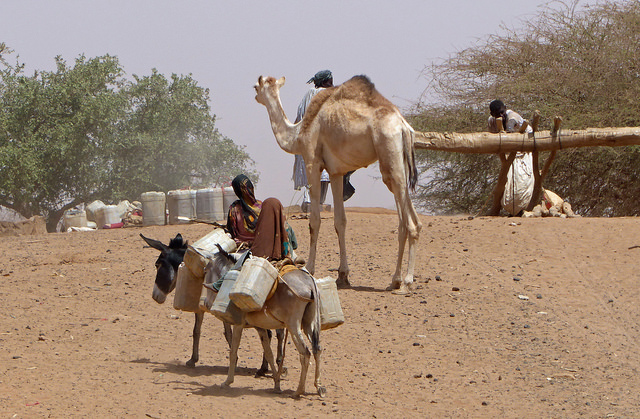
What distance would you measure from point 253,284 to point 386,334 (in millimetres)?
3067

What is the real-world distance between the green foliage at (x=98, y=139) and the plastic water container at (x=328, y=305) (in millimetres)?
→ 17413

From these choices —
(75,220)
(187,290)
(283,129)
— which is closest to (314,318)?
(187,290)

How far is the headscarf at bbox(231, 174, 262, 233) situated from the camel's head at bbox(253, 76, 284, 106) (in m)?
4.12

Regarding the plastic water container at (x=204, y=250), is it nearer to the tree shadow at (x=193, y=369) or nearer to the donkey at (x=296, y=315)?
the donkey at (x=296, y=315)

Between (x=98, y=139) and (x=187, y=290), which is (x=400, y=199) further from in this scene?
(x=98, y=139)

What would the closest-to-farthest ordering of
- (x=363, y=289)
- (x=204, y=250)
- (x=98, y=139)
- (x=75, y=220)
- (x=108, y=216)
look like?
1. (x=204, y=250)
2. (x=363, y=289)
3. (x=108, y=216)
4. (x=75, y=220)
5. (x=98, y=139)

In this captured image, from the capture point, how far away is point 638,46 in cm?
1781

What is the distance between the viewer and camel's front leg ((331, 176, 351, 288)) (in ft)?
34.8

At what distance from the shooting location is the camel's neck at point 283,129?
11.0 m

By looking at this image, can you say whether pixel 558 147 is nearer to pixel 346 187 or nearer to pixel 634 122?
pixel 346 187

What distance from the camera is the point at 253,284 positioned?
20.6 ft

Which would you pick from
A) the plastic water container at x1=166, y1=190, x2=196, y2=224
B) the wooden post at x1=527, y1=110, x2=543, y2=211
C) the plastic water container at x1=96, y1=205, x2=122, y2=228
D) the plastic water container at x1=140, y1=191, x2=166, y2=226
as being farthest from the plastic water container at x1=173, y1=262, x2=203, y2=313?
the plastic water container at x1=96, y1=205, x2=122, y2=228

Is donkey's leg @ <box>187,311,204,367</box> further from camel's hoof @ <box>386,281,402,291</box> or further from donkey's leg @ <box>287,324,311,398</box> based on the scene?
camel's hoof @ <box>386,281,402,291</box>

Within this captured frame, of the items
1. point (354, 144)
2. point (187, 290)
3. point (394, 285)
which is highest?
point (354, 144)
